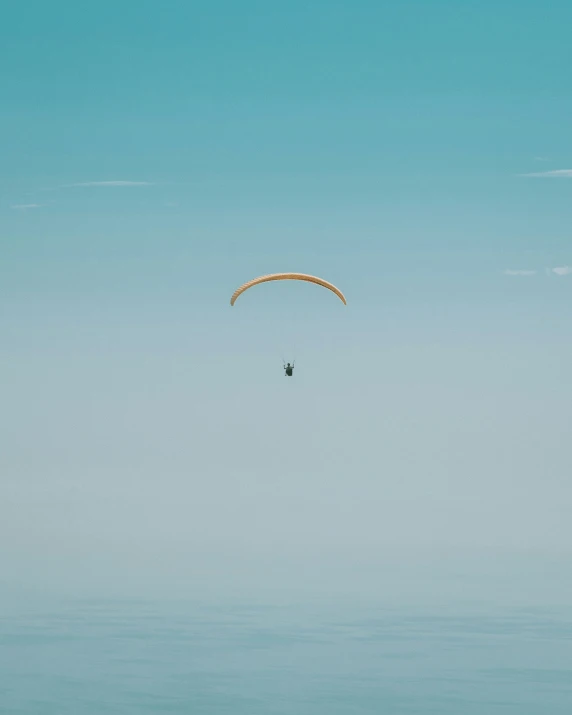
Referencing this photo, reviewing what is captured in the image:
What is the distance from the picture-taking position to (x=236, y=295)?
153 metres

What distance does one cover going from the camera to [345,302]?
154 meters

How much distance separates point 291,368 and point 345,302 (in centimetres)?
1237

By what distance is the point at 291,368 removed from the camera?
159m

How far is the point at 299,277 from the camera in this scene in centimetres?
15488

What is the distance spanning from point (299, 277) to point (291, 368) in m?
12.8

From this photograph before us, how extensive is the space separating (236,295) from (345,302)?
563 inches

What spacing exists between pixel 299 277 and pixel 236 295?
8.78 metres
